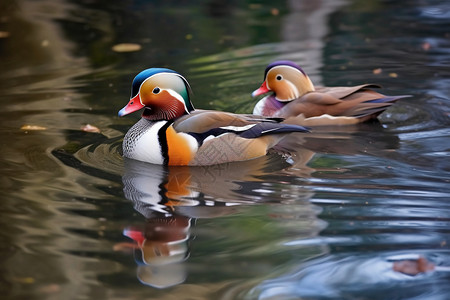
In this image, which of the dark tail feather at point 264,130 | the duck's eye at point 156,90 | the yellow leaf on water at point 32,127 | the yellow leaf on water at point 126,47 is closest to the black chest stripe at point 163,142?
the duck's eye at point 156,90

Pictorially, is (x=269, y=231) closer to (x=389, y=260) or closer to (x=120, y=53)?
(x=389, y=260)

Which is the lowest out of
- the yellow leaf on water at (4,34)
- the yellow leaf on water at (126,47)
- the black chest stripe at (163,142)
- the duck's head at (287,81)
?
the black chest stripe at (163,142)

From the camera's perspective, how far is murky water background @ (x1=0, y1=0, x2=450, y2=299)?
4.79m

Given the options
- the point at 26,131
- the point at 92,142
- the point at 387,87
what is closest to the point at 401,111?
the point at 387,87

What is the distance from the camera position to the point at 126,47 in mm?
11297

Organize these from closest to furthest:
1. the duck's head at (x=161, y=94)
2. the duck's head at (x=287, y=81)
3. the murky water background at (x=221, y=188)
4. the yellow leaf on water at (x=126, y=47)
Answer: the murky water background at (x=221, y=188) → the duck's head at (x=161, y=94) → the duck's head at (x=287, y=81) → the yellow leaf on water at (x=126, y=47)

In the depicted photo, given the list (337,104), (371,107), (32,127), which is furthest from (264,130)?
(32,127)

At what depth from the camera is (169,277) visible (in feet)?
15.7

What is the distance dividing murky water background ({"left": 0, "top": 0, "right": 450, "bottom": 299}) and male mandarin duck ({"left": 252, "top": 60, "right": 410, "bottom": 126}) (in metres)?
0.17

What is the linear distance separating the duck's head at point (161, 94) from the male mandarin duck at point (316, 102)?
1461mm

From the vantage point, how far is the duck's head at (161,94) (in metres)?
6.85

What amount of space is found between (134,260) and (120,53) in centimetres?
632

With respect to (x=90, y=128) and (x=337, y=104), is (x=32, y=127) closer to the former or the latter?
(x=90, y=128)

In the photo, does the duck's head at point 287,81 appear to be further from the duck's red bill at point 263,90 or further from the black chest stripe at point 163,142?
the black chest stripe at point 163,142
